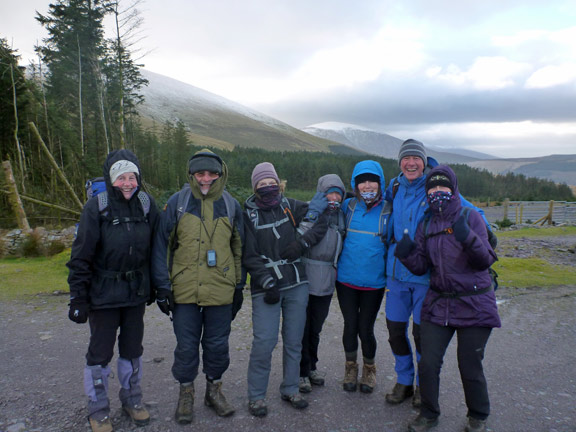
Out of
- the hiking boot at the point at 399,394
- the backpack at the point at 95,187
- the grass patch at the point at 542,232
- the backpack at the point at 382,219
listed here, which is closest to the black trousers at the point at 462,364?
the hiking boot at the point at 399,394

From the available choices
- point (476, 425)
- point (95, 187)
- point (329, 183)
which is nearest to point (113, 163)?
point (95, 187)

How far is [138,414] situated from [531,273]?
29.1ft

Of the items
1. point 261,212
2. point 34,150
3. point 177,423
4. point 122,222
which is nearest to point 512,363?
point 261,212

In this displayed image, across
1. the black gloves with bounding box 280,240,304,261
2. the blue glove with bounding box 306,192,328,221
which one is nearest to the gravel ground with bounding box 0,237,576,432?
the black gloves with bounding box 280,240,304,261

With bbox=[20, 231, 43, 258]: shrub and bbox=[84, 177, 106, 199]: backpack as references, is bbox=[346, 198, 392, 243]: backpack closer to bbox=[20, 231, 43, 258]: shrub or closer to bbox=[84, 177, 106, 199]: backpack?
bbox=[84, 177, 106, 199]: backpack

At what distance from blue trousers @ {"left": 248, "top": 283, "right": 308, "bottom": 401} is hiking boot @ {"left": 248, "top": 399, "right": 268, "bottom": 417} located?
37 mm

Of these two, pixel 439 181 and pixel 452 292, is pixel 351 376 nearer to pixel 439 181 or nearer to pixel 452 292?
pixel 452 292

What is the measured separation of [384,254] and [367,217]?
39 cm

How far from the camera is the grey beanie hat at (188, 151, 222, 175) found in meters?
3.35

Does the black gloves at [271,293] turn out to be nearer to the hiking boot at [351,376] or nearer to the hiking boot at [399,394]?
the hiking boot at [351,376]

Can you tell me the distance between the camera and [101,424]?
3047 millimetres

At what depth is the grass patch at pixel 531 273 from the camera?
7.96 metres

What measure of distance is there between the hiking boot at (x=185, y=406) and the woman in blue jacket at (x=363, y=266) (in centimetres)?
150

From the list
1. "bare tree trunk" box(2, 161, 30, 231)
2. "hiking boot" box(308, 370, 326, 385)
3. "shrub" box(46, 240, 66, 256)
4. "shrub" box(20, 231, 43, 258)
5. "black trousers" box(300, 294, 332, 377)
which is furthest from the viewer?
"bare tree trunk" box(2, 161, 30, 231)
